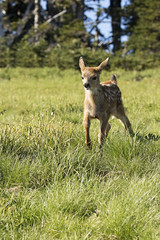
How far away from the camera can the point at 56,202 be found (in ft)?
10.4

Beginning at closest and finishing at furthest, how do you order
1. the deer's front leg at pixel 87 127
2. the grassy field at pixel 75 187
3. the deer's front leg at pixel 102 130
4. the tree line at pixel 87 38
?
the grassy field at pixel 75 187
the deer's front leg at pixel 87 127
the deer's front leg at pixel 102 130
the tree line at pixel 87 38

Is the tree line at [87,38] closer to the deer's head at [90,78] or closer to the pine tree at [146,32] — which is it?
the pine tree at [146,32]

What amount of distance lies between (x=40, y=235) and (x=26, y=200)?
549mm

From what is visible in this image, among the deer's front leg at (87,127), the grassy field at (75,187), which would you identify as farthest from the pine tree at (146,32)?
the grassy field at (75,187)

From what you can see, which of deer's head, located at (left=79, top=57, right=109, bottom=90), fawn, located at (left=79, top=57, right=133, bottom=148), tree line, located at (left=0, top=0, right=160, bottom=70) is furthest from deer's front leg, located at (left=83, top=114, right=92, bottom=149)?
tree line, located at (left=0, top=0, right=160, bottom=70)

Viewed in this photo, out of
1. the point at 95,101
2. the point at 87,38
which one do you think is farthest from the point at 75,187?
the point at 87,38

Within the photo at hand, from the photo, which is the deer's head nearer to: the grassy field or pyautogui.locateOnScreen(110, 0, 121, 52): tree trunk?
the grassy field

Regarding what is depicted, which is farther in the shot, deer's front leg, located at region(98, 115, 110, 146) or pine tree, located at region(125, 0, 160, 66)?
pine tree, located at region(125, 0, 160, 66)

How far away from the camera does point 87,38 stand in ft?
77.0

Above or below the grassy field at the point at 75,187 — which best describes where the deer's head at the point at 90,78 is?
above

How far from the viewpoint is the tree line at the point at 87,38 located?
2145 centimetres

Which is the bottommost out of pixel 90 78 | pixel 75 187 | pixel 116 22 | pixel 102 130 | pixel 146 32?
pixel 75 187

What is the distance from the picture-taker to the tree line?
2145cm

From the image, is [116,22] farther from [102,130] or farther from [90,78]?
[102,130]
